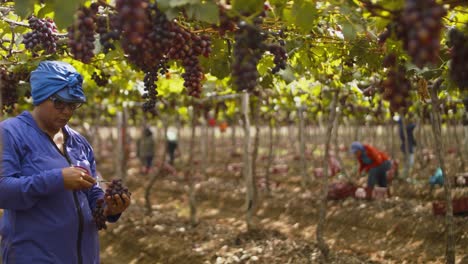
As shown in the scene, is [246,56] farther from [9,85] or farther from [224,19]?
[9,85]

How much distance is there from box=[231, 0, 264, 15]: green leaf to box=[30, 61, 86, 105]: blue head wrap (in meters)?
1.20

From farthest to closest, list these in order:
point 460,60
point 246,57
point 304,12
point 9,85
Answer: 1. point 9,85
2. point 304,12
3. point 246,57
4. point 460,60

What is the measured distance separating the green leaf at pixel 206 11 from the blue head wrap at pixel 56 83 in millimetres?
A: 1040

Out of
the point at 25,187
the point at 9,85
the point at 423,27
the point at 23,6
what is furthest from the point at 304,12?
the point at 9,85

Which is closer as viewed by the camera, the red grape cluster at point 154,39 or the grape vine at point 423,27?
the grape vine at point 423,27

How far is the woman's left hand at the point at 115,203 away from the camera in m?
2.71

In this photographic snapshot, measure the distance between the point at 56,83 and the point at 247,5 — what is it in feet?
4.18

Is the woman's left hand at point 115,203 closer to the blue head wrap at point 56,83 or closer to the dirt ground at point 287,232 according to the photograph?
the blue head wrap at point 56,83

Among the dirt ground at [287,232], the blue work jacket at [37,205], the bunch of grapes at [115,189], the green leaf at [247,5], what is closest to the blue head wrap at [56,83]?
the blue work jacket at [37,205]

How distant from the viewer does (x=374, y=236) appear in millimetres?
7434

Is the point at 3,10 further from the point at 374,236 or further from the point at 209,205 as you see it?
the point at 209,205

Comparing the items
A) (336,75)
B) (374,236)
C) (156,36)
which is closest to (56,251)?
(156,36)

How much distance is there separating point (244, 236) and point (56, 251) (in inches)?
174

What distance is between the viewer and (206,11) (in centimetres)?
184
